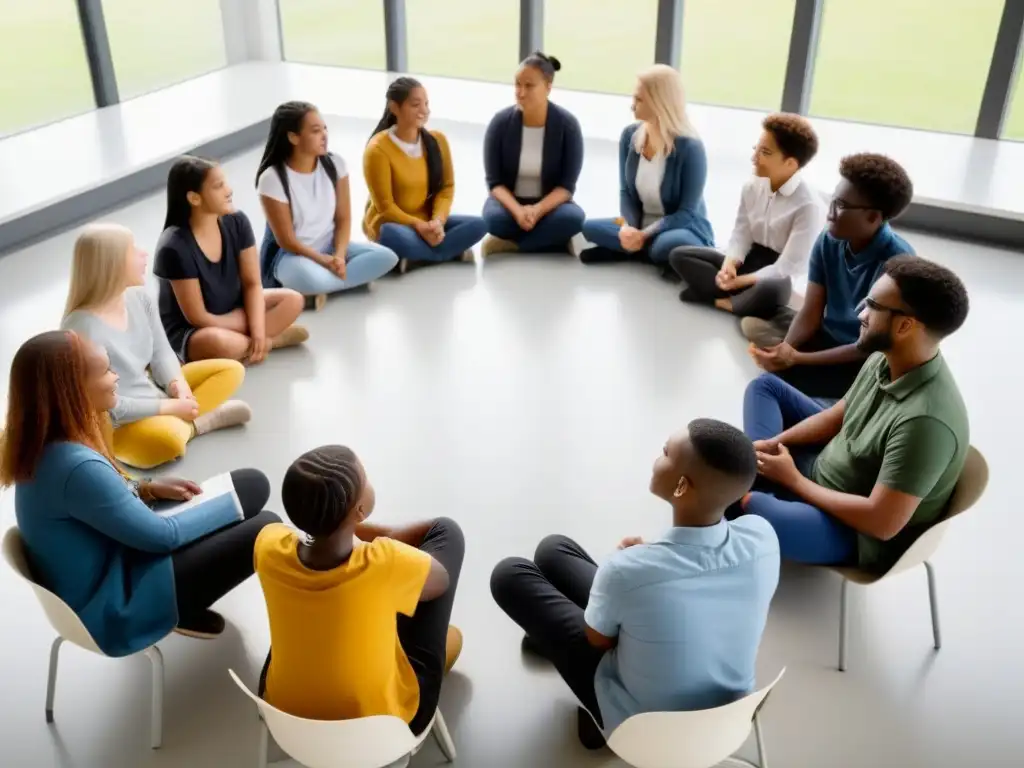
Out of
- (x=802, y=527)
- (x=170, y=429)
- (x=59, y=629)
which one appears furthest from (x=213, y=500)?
(x=802, y=527)

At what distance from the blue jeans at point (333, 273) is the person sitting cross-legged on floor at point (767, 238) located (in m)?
1.40

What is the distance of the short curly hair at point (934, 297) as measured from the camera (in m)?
2.45

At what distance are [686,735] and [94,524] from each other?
1396 mm

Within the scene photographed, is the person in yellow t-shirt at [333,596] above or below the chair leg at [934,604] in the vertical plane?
above

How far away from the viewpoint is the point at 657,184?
15.6 feet

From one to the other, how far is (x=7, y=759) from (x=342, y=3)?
15124mm

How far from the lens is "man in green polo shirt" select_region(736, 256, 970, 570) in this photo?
238cm

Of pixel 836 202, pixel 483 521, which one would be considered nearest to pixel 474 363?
pixel 483 521

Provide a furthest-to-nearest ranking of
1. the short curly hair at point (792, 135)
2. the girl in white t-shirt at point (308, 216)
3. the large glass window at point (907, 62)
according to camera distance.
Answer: the large glass window at point (907, 62) → the girl in white t-shirt at point (308, 216) → the short curly hair at point (792, 135)

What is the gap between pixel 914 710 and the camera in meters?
2.47

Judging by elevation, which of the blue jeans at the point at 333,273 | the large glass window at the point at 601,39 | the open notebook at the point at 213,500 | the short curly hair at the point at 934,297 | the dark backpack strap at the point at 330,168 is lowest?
the large glass window at the point at 601,39

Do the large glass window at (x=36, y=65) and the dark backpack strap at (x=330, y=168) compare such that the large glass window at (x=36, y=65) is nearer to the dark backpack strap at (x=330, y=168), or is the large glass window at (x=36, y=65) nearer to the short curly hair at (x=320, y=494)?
the dark backpack strap at (x=330, y=168)

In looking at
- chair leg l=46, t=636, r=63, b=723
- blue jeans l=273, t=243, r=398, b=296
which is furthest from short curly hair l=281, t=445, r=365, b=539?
blue jeans l=273, t=243, r=398, b=296

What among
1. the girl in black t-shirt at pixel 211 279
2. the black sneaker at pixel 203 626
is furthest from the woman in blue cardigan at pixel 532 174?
the black sneaker at pixel 203 626
